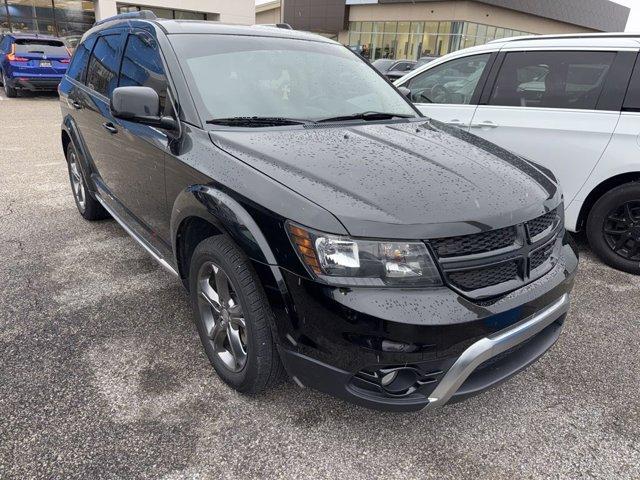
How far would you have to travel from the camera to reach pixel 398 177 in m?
2.11

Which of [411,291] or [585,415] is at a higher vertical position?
[411,291]

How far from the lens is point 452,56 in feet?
15.6

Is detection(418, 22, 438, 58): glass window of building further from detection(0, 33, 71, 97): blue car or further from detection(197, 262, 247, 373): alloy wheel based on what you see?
detection(197, 262, 247, 373): alloy wheel

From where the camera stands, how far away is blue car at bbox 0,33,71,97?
1269 centimetres

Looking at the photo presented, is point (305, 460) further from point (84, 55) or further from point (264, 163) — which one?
point (84, 55)

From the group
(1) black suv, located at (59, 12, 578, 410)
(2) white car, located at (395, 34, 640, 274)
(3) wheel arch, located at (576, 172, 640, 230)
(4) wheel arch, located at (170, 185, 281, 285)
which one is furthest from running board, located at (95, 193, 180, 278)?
(3) wheel arch, located at (576, 172, 640, 230)

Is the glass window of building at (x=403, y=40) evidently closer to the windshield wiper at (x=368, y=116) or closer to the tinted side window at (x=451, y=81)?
the tinted side window at (x=451, y=81)

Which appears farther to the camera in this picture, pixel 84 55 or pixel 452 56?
pixel 452 56

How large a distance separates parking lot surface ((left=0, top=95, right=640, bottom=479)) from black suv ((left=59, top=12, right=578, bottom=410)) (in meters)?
0.29

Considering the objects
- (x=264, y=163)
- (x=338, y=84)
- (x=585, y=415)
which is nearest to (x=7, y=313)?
(x=264, y=163)

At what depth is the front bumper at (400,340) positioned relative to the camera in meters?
1.77

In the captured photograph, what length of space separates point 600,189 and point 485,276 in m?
2.67

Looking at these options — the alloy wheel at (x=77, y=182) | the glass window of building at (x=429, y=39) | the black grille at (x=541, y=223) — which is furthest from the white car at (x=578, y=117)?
the glass window of building at (x=429, y=39)

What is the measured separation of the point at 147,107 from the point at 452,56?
11.1ft
